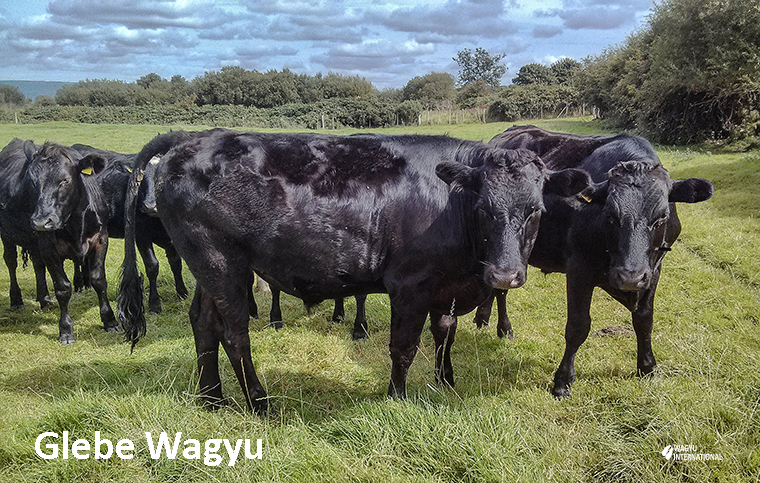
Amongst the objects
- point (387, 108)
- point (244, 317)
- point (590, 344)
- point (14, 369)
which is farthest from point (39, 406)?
point (387, 108)

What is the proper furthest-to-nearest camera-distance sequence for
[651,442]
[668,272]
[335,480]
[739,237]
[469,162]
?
1. [739,237]
2. [668,272]
3. [469,162]
4. [651,442]
5. [335,480]

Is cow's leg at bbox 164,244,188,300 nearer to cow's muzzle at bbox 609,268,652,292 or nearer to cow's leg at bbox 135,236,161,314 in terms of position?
cow's leg at bbox 135,236,161,314

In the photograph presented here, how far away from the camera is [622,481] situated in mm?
3066

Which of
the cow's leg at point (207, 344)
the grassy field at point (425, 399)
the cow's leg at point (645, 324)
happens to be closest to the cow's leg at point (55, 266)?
the grassy field at point (425, 399)

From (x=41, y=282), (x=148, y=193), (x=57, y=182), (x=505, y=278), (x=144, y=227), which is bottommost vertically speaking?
(x=41, y=282)

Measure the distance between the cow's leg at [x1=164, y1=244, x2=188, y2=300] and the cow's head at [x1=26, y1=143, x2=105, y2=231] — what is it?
1.36 m

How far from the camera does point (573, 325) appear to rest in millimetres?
4305

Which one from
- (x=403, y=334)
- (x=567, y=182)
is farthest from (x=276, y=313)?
(x=567, y=182)

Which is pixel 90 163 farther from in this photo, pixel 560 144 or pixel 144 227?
pixel 560 144

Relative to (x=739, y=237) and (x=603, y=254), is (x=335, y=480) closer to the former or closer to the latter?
(x=603, y=254)

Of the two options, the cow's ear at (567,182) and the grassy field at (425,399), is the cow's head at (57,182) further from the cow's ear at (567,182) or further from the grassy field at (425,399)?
the cow's ear at (567,182)

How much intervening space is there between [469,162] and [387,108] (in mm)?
45217
